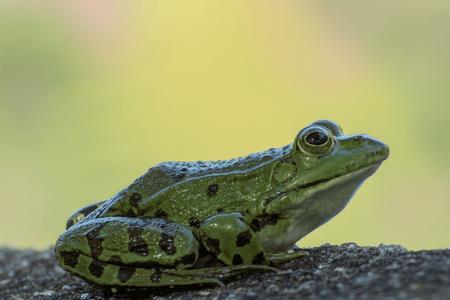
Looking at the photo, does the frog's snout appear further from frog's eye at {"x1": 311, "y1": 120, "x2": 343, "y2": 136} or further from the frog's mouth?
frog's eye at {"x1": 311, "y1": 120, "x2": 343, "y2": 136}

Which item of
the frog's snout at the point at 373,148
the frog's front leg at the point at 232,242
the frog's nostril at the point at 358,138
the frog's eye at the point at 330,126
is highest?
the frog's eye at the point at 330,126

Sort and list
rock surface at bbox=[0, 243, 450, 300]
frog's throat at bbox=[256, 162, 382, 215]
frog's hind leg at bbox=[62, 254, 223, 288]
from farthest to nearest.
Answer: frog's throat at bbox=[256, 162, 382, 215] → frog's hind leg at bbox=[62, 254, 223, 288] → rock surface at bbox=[0, 243, 450, 300]

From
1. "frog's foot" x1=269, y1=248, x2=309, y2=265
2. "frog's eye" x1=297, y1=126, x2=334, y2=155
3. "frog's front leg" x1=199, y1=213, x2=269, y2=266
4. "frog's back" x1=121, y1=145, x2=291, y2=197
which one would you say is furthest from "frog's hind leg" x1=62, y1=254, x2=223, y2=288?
"frog's eye" x1=297, y1=126, x2=334, y2=155

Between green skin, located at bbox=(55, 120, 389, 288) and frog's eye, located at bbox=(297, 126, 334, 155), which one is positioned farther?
frog's eye, located at bbox=(297, 126, 334, 155)

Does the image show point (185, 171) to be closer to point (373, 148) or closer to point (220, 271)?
point (220, 271)

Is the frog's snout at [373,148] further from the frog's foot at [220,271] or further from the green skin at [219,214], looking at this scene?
the frog's foot at [220,271]

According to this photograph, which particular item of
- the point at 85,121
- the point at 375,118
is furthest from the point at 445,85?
the point at 85,121

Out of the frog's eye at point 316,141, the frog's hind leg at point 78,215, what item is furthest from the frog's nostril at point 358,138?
the frog's hind leg at point 78,215
